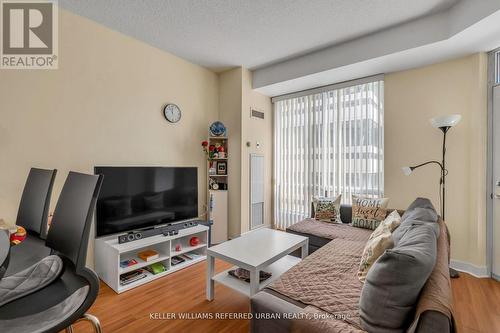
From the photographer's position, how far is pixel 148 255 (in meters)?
2.57

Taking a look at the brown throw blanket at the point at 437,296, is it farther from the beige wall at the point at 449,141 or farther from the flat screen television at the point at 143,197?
the flat screen television at the point at 143,197

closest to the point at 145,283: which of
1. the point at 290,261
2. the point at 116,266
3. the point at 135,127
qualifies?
the point at 116,266

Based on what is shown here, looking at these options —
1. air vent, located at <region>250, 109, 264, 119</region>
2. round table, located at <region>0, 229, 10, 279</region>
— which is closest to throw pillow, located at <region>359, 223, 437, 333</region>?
round table, located at <region>0, 229, 10, 279</region>

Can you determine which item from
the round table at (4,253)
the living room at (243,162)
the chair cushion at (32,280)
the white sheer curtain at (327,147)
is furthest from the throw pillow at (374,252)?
the white sheer curtain at (327,147)

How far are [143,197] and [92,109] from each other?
111cm

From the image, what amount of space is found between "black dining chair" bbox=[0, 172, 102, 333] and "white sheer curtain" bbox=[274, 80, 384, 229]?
3.31 metres

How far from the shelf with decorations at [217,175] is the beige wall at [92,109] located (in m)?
0.30

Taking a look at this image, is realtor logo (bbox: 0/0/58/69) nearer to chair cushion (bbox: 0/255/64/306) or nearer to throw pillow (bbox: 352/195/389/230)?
chair cushion (bbox: 0/255/64/306)

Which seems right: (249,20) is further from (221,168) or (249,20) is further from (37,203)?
(37,203)

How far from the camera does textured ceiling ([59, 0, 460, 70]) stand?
2.24 metres

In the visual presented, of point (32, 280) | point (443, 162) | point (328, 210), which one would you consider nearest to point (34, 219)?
point (32, 280)

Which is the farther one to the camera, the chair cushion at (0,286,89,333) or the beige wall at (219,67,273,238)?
the beige wall at (219,67,273,238)

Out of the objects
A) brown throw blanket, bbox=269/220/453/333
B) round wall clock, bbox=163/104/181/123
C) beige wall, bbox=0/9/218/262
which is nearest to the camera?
brown throw blanket, bbox=269/220/453/333

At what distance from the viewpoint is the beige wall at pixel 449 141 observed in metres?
2.59
